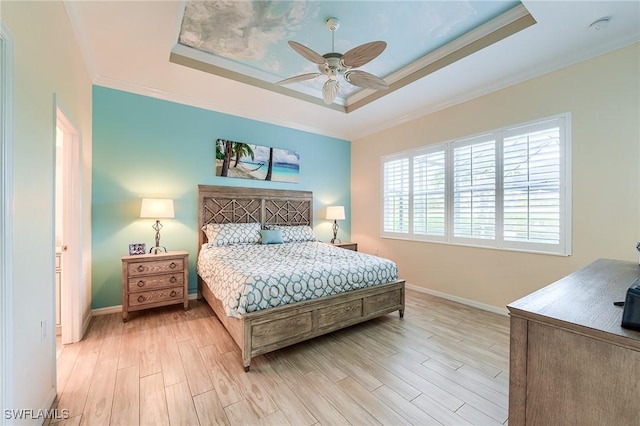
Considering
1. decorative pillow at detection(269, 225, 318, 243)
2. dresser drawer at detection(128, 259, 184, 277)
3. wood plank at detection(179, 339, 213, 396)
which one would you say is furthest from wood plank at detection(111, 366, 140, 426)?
decorative pillow at detection(269, 225, 318, 243)

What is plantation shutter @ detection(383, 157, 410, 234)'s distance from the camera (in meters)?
4.50

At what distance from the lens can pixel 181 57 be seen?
10.1 ft

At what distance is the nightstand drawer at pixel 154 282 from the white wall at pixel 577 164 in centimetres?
355

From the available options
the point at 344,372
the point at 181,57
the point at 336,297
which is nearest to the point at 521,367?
the point at 344,372

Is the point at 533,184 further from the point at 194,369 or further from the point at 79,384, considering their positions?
the point at 79,384

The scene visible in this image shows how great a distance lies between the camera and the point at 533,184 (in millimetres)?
3016

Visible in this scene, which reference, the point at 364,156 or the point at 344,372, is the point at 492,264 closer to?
the point at 344,372

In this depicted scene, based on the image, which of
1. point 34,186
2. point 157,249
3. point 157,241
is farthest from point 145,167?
point 34,186

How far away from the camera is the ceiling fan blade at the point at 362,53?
217 centimetres

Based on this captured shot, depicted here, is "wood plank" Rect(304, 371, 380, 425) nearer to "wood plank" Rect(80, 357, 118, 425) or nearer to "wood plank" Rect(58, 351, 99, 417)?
"wood plank" Rect(80, 357, 118, 425)

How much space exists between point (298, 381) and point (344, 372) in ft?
1.24

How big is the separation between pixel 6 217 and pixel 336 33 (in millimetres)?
2942

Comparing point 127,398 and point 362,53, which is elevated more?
point 362,53

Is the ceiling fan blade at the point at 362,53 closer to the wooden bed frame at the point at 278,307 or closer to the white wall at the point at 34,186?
the white wall at the point at 34,186
